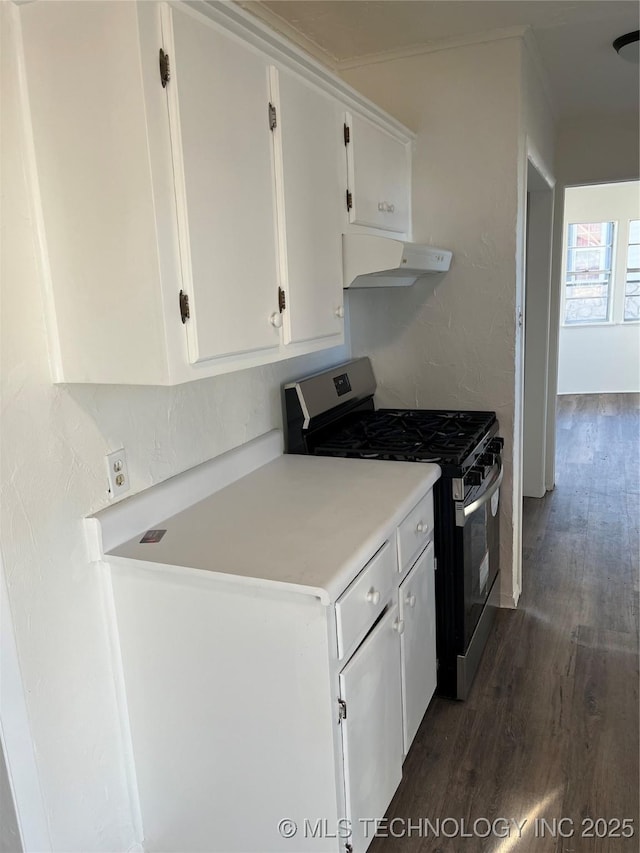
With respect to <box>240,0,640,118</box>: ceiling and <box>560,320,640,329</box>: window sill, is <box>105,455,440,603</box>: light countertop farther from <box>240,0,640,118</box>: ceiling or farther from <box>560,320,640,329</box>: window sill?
<box>560,320,640,329</box>: window sill

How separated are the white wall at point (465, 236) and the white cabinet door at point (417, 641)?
0.95 m

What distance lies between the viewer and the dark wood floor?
6.07 feet

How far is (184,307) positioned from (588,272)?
756 cm

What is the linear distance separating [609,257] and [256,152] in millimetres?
7230

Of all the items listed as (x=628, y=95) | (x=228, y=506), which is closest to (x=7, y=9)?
(x=228, y=506)

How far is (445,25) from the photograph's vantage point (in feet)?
8.01

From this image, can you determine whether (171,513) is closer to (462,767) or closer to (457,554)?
(457,554)

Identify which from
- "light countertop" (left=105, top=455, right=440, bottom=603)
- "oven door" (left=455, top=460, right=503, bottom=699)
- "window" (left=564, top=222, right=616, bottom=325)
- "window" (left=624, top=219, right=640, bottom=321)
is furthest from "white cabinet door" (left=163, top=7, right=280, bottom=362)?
"window" (left=624, top=219, right=640, bottom=321)

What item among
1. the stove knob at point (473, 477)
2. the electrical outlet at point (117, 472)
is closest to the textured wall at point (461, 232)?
the stove knob at point (473, 477)

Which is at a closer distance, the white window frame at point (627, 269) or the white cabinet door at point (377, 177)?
the white cabinet door at point (377, 177)

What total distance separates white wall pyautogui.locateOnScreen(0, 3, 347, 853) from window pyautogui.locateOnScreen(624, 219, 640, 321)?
7.39 metres

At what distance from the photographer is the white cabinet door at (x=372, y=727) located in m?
1.51

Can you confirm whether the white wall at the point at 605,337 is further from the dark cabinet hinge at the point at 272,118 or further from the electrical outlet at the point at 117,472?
the electrical outlet at the point at 117,472

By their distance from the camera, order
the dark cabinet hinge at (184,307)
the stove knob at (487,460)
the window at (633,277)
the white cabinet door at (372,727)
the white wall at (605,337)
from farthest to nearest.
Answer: the window at (633,277), the white wall at (605,337), the stove knob at (487,460), the white cabinet door at (372,727), the dark cabinet hinge at (184,307)
